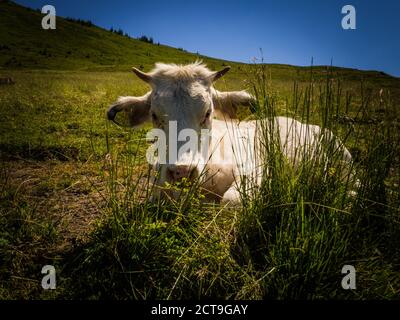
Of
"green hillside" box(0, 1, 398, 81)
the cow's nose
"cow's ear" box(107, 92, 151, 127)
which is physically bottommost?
the cow's nose

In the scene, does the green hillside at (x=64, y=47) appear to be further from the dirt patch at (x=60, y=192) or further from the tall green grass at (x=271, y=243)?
the tall green grass at (x=271, y=243)

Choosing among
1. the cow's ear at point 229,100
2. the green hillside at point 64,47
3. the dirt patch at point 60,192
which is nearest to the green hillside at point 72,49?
the green hillside at point 64,47

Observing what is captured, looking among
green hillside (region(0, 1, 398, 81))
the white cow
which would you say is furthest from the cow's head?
green hillside (region(0, 1, 398, 81))

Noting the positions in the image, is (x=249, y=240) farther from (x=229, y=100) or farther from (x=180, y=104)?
(x=229, y=100)

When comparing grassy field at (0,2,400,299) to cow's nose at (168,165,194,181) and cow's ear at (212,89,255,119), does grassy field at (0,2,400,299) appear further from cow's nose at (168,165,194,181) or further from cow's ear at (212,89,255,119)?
cow's ear at (212,89,255,119)

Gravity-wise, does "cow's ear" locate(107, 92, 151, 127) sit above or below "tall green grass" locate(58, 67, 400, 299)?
above

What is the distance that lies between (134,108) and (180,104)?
3.93 feet

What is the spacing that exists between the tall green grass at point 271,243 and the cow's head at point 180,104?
1.86 feet

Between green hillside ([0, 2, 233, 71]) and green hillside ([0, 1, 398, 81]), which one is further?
green hillside ([0, 2, 233, 71])

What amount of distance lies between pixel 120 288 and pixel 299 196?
164 centimetres

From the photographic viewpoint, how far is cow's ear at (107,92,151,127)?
4.93m

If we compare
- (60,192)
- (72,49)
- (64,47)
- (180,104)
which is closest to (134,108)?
(180,104)

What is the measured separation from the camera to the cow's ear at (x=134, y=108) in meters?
4.93

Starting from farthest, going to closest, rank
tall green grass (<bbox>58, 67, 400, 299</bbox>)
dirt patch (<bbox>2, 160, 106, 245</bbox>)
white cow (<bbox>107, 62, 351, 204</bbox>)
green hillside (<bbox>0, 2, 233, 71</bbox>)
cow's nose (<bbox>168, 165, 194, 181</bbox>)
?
green hillside (<bbox>0, 2, 233, 71</bbox>) → dirt patch (<bbox>2, 160, 106, 245</bbox>) → white cow (<bbox>107, 62, 351, 204</bbox>) → cow's nose (<bbox>168, 165, 194, 181</bbox>) → tall green grass (<bbox>58, 67, 400, 299</bbox>)
